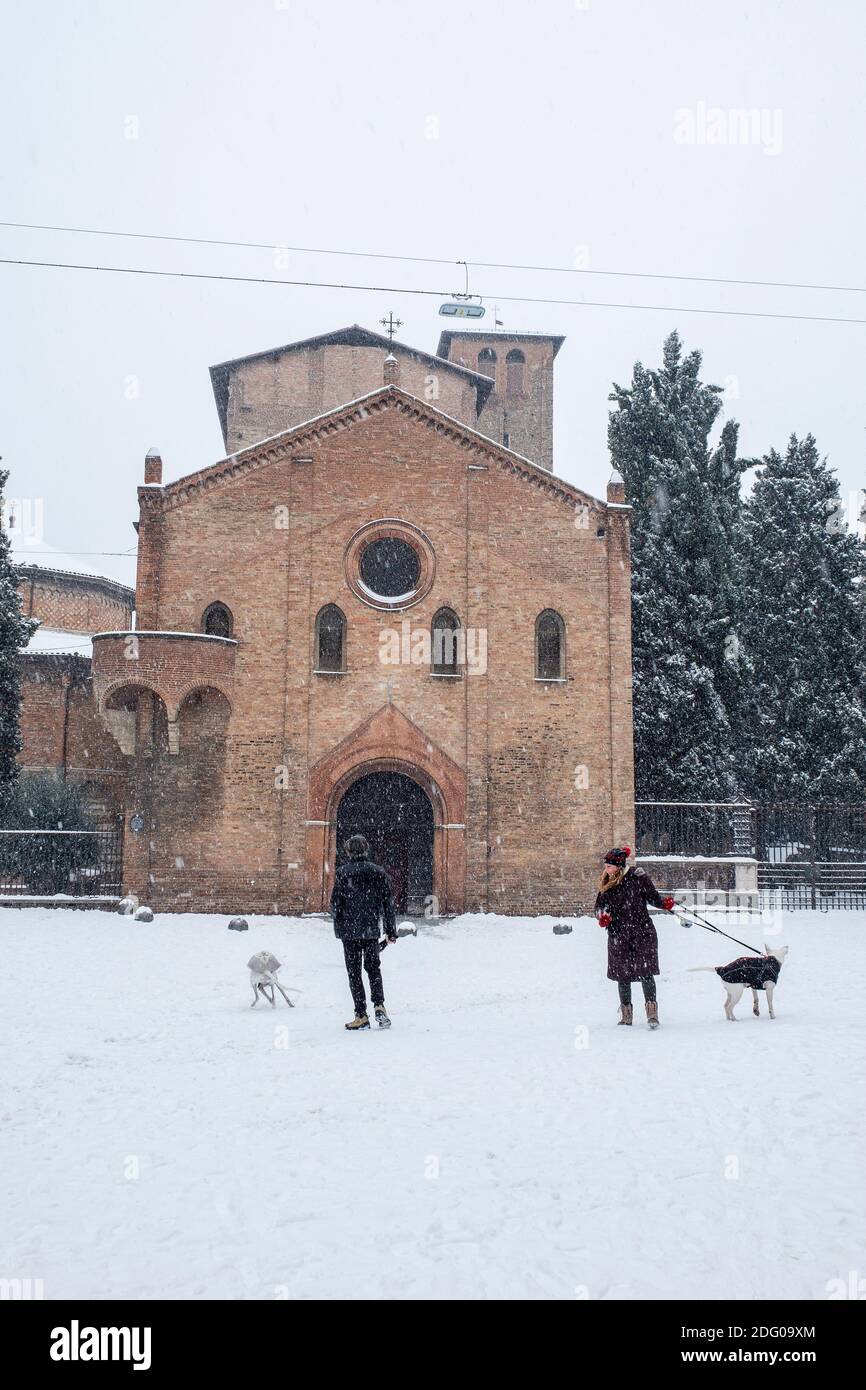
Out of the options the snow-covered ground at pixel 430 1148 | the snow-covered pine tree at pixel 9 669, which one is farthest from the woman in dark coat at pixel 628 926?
the snow-covered pine tree at pixel 9 669

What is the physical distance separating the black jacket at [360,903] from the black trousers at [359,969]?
69 millimetres

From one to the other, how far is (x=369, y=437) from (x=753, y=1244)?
1844 centimetres

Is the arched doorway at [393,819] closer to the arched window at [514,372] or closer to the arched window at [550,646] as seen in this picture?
the arched window at [550,646]

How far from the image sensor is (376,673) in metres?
20.2

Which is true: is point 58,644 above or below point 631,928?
above

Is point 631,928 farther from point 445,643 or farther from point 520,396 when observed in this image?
point 520,396

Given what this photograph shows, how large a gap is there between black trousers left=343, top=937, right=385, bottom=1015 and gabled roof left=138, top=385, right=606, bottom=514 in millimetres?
13484

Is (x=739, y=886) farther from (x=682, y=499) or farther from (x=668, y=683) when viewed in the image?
(x=682, y=499)

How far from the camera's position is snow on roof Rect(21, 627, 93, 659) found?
2739cm

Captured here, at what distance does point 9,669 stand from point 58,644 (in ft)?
23.8

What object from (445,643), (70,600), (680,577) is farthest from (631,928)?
(70,600)

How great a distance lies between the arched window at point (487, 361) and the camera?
1559 inches

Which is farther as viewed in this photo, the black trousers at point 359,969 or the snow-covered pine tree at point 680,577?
the snow-covered pine tree at point 680,577

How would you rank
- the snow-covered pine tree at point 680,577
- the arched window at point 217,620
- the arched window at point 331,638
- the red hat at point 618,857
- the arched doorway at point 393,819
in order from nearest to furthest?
the red hat at point 618,857
the arched window at point 217,620
the arched window at point 331,638
the arched doorway at point 393,819
the snow-covered pine tree at point 680,577
